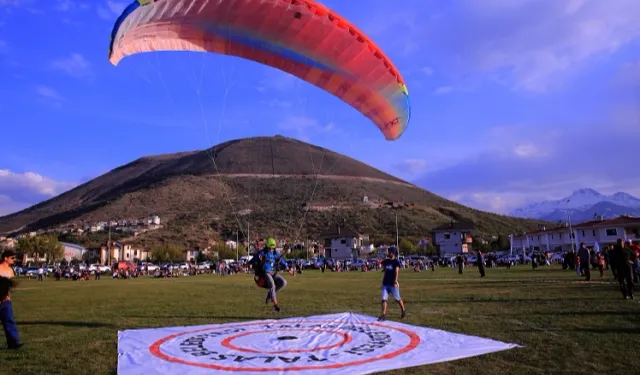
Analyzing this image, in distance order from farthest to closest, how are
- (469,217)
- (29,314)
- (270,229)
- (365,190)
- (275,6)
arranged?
(365,190) → (469,217) → (270,229) → (29,314) → (275,6)

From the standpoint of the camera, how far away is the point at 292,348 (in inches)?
315

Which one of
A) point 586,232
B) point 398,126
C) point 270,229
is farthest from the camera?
point 270,229

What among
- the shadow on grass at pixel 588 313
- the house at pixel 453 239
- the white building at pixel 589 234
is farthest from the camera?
the house at pixel 453 239

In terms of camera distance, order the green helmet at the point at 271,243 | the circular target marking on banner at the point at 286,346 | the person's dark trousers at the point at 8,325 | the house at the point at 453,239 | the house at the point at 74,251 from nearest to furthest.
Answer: the circular target marking on banner at the point at 286,346
the person's dark trousers at the point at 8,325
the green helmet at the point at 271,243
the house at the point at 453,239
the house at the point at 74,251

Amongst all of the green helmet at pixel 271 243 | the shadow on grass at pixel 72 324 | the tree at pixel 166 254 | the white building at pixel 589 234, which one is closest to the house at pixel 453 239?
the white building at pixel 589 234

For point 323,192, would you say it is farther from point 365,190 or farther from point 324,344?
point 324,344

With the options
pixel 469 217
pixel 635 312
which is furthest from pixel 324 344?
pixel 469 217

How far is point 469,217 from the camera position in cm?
14300

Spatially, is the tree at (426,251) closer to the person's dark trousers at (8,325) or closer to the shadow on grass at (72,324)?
the shadow on grass at (72,324)

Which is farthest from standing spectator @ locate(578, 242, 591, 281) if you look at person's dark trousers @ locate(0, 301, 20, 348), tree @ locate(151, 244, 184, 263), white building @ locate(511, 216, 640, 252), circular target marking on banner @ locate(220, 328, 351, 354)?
tree @ locate(151, 244, 184, 263)

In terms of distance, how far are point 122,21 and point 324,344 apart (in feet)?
28.0

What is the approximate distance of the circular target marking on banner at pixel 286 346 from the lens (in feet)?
22.9

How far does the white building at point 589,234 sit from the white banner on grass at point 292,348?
6826cm

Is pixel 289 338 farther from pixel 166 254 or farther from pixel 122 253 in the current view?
pixel 122 253
